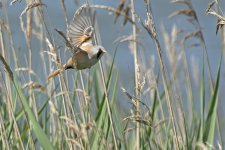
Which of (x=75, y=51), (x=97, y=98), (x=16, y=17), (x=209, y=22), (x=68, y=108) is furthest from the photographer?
(x=209, y=22)

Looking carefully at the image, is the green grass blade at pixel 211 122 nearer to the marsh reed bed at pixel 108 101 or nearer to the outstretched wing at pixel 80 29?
the marsh reed bed at pixel 108 101

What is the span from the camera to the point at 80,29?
1.81 meters

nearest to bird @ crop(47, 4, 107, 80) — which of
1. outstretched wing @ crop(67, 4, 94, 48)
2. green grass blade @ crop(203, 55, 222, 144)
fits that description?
outstretched wing @ crop(67, 4, 94, 48)

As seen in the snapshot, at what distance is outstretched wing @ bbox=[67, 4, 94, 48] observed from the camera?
1810mm

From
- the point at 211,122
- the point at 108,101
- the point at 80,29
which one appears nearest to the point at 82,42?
the point at 80,29

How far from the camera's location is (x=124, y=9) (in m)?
2.13

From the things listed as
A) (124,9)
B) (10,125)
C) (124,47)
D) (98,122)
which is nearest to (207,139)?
(98,122)

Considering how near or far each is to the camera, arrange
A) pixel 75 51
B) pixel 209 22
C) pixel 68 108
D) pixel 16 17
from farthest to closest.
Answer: pixel 209 22
pixel 16 17
pixel 68 108
pixel 75 51

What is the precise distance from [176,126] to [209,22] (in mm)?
3918

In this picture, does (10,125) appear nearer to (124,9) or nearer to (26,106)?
(26,106)

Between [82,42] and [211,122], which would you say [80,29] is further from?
[211,122]

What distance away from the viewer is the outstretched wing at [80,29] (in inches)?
71.3

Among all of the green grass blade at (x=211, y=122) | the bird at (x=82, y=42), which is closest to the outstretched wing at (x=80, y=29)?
the bird at (x=82, y=42)

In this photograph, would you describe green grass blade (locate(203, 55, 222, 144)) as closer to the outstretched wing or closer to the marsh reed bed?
the marsh reed bed
